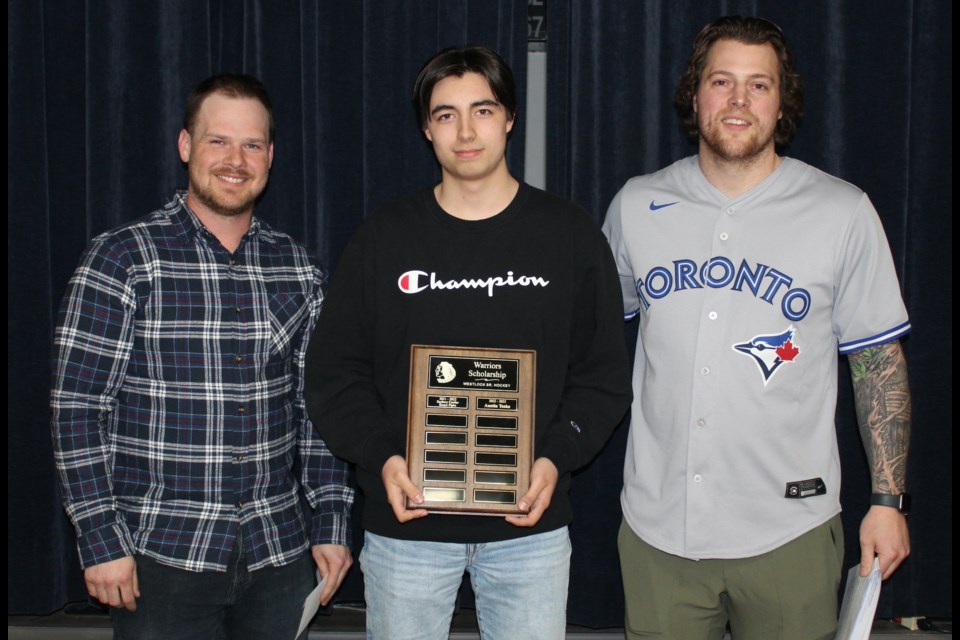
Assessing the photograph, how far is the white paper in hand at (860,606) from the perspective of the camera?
195cm

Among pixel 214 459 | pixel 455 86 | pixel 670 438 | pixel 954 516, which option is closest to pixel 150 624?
pixel 214 459

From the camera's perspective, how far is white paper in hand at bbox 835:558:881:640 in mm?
1945

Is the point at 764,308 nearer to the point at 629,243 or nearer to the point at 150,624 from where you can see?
the point at 629,243

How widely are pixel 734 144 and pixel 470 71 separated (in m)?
0.73

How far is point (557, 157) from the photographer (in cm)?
→ 308

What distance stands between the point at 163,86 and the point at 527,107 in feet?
4.46

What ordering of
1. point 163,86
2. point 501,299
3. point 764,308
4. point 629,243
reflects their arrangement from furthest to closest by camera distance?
point 163,86, point 629,243, point 764,308, point 501,299

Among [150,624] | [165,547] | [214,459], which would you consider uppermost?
[214,459]

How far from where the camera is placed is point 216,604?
2170mm

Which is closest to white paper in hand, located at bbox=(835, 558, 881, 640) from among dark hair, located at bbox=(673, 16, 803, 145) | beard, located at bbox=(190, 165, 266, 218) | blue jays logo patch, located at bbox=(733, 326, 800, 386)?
blue jays logo patch, located at bbox=(733, 326, 800, 386)

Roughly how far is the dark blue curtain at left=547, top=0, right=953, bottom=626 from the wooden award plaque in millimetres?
1262

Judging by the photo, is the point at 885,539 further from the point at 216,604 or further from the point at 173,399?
the point at 173,399

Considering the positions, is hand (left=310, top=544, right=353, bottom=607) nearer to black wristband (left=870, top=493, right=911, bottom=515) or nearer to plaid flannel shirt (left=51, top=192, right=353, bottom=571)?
plaid flannel shirt (left=51, top=192, right=353, bottom=571)

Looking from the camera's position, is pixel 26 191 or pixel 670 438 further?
pixel 26 191
